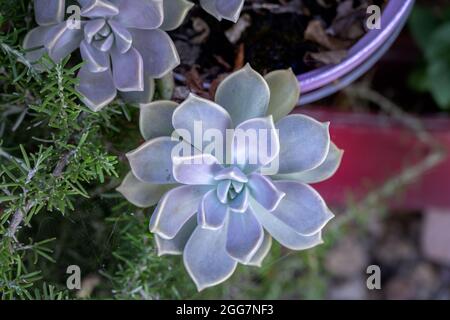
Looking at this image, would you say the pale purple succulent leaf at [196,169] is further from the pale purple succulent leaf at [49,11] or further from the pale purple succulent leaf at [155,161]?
the pale purple succulent leaf at [49,11]

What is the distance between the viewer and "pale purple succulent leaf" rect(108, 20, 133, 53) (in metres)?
0.52

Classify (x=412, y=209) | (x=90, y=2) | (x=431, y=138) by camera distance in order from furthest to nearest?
(x=412, y=209) < (x=431, y=138) < (x=90, y=2)

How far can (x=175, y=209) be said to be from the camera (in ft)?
1.70

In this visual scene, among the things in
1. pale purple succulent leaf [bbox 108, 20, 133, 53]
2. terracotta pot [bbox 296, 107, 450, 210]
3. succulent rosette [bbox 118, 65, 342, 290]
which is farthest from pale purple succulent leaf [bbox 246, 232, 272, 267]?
terracotta pot [bbox 296, 107, 450, 210]

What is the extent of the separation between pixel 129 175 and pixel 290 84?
16 cm

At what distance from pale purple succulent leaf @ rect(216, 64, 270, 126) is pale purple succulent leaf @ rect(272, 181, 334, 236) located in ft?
0.21

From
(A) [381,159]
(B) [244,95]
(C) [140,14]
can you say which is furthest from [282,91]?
(A) [381,159]

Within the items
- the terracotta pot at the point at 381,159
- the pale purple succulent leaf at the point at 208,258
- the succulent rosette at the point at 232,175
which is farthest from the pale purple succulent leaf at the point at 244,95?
the terracotta pot at the point at 381,159

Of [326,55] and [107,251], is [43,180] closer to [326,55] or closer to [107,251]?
[107,251]

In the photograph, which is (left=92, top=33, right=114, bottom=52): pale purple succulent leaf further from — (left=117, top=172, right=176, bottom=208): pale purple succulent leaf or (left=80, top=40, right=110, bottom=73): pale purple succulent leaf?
(left=117, top=172, right=176, bottom=208): pale purple succulent leaf

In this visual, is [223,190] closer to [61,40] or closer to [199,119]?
[199,119]

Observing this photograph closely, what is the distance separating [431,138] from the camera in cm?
96

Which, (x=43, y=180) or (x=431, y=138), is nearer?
(x=43, y=180)
